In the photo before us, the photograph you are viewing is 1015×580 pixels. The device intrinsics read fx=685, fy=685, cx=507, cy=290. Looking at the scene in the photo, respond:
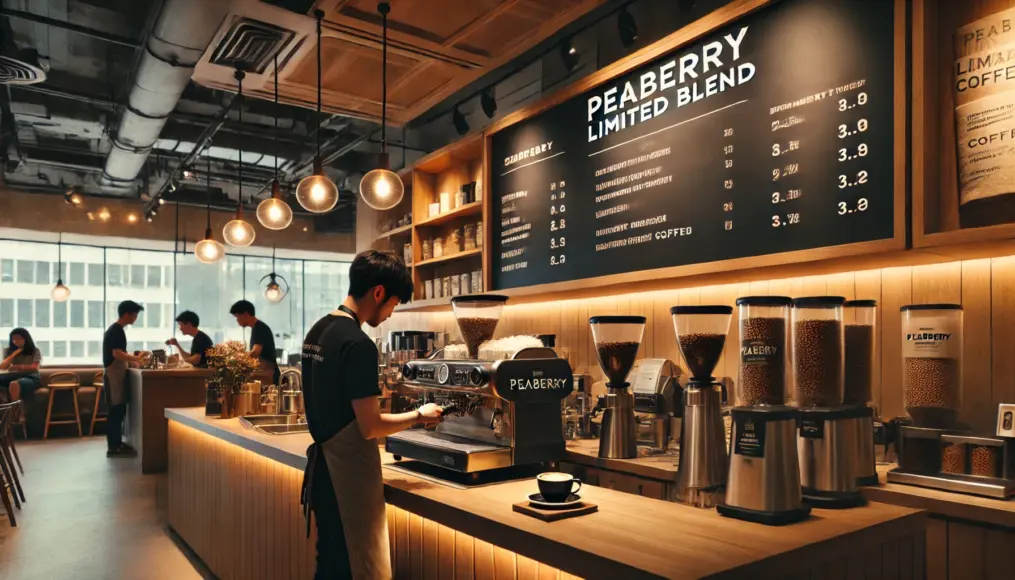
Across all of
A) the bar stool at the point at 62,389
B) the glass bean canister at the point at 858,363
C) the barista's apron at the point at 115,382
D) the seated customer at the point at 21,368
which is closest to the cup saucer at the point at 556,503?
the glass bean canister at the point at 858,363

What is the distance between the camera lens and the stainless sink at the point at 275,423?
3601mm

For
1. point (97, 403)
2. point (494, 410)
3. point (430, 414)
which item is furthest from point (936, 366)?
point (97, 403)

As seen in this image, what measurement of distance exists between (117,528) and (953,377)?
5.28 m

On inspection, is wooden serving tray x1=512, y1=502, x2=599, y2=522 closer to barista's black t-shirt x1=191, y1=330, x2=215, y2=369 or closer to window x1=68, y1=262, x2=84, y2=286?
barista's black t-shirt x1=191, y1=330, x2=215, y2=369

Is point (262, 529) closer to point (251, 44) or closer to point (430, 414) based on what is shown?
point (430, 414)

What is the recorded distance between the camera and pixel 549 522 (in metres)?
1.64

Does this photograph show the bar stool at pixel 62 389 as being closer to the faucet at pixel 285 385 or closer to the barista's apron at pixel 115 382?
the barista's apron at pixel 115 382

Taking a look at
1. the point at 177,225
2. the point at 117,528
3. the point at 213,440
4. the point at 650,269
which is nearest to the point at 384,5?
the point at 650,269

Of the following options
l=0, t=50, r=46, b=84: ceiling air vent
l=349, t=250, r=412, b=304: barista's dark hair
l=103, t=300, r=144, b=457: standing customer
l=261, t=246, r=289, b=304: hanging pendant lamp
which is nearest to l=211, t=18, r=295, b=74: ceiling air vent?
l=0, t=50, r=46, b=84: ceiling air vent

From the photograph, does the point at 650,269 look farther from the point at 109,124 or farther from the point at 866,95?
the point at 109,124

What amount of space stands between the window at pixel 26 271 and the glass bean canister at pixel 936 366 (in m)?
13.4

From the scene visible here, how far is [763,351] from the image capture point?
1967 millimetres

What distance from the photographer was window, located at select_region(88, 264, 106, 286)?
12.2m

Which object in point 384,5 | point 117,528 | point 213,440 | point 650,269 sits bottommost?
point 117,528
